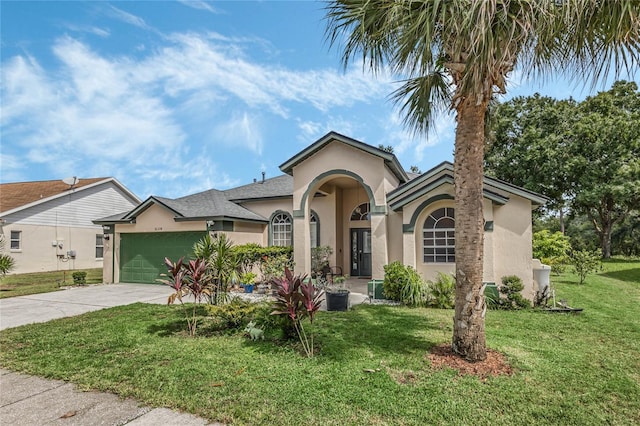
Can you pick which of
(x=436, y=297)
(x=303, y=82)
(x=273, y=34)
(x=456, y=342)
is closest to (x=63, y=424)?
(x=456, y=342)

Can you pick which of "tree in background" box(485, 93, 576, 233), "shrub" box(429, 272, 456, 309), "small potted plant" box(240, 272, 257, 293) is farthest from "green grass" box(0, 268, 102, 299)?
"tree in background" box(485, 93, 576, 233)

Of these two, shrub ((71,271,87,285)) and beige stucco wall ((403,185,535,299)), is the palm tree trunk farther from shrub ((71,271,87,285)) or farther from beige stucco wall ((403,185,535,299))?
shrub ((71,271,87,285))

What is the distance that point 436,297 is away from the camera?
10.2 metres

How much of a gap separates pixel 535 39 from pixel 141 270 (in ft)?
57.2

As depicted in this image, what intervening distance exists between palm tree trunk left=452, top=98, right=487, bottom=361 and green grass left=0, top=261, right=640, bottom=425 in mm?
682

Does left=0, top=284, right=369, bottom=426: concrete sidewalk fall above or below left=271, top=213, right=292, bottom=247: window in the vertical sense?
below

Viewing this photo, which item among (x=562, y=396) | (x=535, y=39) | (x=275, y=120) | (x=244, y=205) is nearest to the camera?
(x=562, y=396)

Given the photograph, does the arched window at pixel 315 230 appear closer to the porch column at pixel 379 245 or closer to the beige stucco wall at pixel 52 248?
the porch column at pixel 379 245

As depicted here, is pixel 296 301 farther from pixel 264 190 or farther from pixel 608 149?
pixel 608 149

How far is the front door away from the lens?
665 inches

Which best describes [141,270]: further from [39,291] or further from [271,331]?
[271,331]

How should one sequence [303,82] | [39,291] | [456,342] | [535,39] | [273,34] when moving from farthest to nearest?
[39,291]
[303,82]
[273,34]
[456,342]
[535,39]

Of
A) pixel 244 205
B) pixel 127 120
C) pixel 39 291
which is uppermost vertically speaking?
pixel 127 120

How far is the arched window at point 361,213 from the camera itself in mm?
16734
